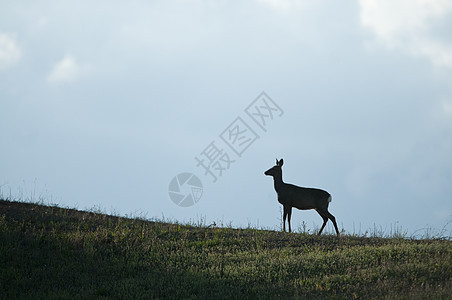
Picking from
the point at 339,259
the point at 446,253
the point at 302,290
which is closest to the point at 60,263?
the point at 302,290

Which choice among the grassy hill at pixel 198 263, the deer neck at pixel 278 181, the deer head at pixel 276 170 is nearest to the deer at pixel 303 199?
the deer neck at pixel 278 181

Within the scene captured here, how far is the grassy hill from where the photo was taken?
376 inches

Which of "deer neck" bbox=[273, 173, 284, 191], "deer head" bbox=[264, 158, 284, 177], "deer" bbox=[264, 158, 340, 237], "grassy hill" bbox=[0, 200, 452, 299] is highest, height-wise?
"deer head" bbox=[264, 158, 284, 177]

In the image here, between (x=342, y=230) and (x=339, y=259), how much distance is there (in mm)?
4203

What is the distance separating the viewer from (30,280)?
10.3 m

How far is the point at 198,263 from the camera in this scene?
1175 centimetres

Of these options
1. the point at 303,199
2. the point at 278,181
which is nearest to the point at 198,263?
the point at 303,199

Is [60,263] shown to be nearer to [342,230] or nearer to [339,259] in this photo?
[339,259]

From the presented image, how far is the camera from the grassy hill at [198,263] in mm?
9555

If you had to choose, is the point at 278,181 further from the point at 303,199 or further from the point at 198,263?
the point at 198,263

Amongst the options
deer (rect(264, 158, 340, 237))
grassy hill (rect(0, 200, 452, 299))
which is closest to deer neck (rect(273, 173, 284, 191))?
deer (rect(264, 158, 340, 237))

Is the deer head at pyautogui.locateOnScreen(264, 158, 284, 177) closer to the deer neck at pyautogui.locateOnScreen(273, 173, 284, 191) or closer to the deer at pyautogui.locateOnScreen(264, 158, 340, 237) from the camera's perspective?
the deer neck at pyautogui.locateOnScreen(273, 173, 284, 191)

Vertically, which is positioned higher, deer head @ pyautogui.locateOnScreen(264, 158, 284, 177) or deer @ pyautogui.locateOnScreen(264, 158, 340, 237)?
deer head @ pyautogui.locateOnScreen(264, 158, 284, 177)

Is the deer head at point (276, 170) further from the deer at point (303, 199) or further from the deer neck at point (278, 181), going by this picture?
the deer at point (303, 199)
